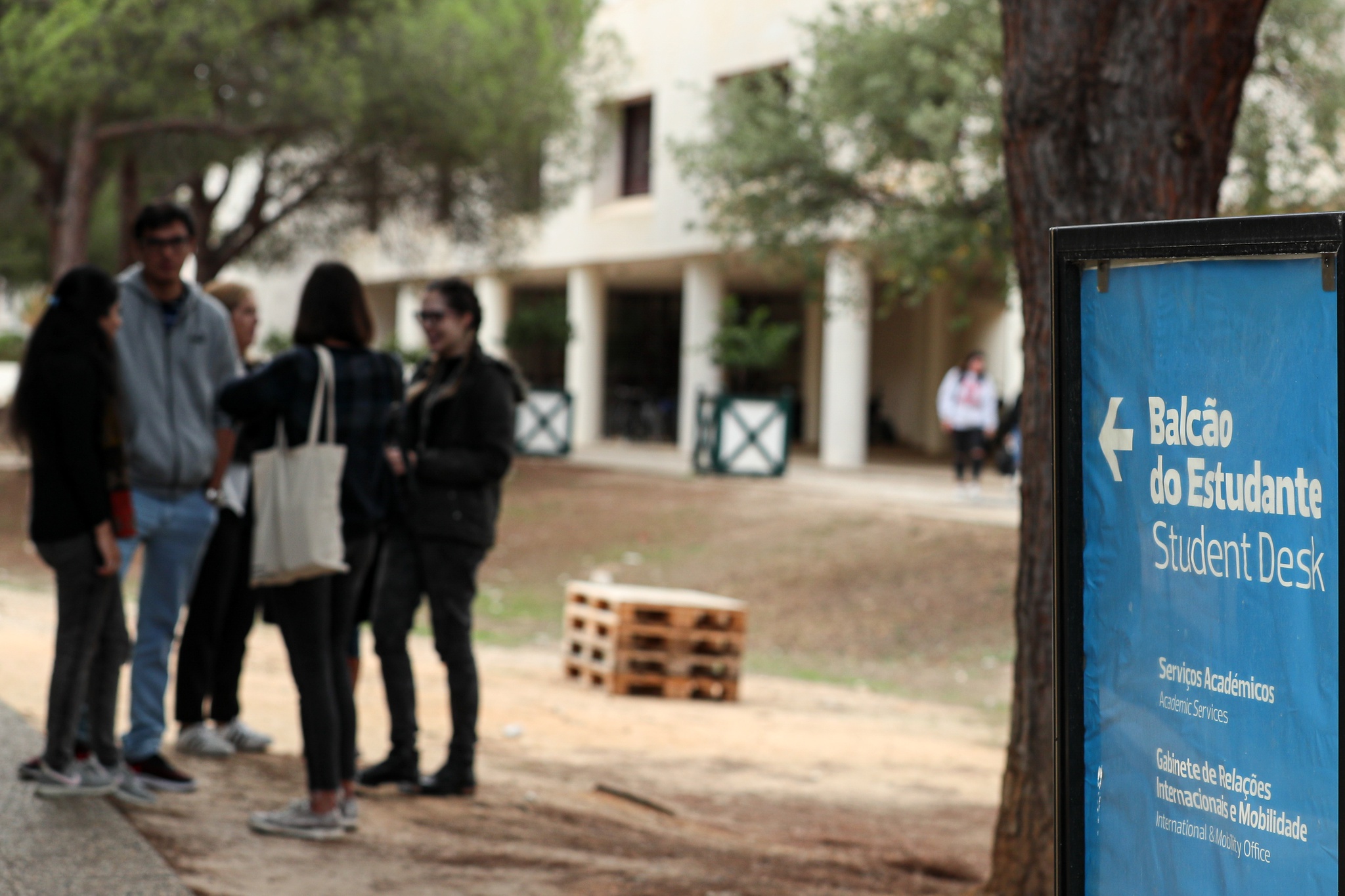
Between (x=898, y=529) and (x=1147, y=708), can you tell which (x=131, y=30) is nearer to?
(x=898, y=529)

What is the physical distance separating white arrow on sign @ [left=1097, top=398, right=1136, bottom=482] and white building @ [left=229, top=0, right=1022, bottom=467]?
18354 mm

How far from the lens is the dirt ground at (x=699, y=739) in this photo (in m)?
4.57

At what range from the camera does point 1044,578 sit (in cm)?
443

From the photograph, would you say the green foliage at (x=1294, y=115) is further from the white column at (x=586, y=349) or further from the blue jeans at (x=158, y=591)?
the white column at (x=586, y=349)

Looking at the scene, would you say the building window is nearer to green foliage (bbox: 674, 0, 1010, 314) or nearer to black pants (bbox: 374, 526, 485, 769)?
Result: green foliage (bbox: 674, 0, 1010, 314)

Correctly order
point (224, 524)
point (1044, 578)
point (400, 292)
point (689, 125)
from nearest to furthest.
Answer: point (1044, 578) < point (224, 524) < point (689, 125) < point (400, 292)

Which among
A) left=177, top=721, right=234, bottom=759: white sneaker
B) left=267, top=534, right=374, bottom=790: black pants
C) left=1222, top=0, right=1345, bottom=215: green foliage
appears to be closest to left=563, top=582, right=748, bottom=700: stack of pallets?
left=177, top=721, right=234, bottom=759: white sneaker

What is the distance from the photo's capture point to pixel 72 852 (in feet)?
13.0

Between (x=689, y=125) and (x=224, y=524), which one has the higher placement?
(x=689, y=125)

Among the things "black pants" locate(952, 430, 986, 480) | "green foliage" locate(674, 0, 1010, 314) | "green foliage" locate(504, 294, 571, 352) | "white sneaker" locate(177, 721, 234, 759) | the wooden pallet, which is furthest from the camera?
"green foliage" locate(504, 294, 571, 352)

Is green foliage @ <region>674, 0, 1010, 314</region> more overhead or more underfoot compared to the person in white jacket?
more overhead

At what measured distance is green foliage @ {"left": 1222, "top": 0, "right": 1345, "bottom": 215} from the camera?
15336 mm

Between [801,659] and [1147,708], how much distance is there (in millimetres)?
9937

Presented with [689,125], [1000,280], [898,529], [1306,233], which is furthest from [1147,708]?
[689,125]
